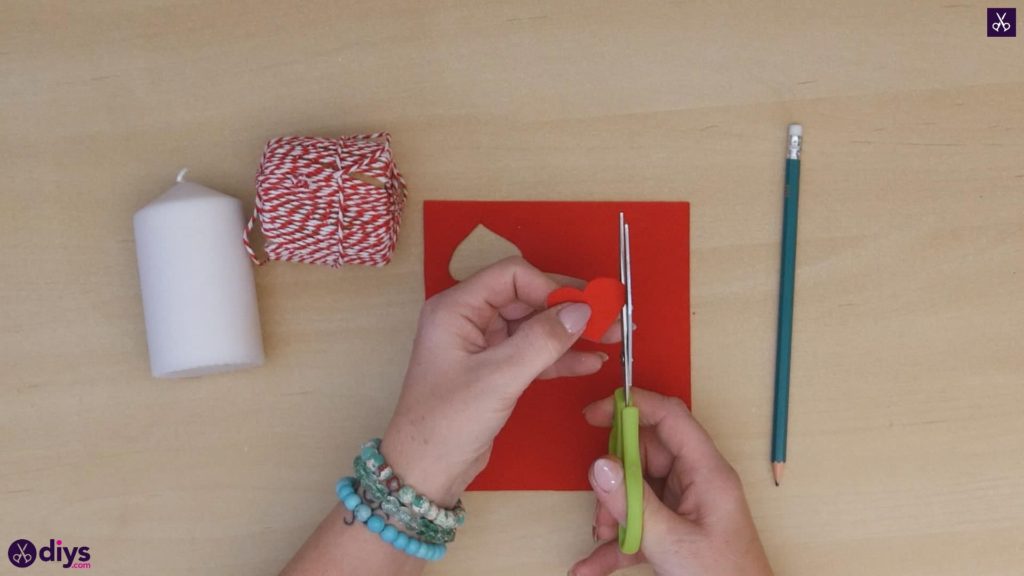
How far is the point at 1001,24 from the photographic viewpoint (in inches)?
28.9

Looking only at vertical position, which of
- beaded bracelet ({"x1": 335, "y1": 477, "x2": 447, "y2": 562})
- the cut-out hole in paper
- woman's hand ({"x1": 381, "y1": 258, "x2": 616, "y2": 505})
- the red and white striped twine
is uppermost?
the red and white striped twine

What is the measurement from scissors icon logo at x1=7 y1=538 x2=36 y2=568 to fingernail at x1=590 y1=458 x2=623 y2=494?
1.58ft

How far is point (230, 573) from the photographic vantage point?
71 centimetres

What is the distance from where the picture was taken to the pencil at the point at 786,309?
71 cm

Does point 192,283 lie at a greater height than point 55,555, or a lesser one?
greater

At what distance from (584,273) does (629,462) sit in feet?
0.58

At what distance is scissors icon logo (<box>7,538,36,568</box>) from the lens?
2.32ft

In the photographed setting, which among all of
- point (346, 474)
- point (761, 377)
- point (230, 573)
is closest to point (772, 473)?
point (761, 377)

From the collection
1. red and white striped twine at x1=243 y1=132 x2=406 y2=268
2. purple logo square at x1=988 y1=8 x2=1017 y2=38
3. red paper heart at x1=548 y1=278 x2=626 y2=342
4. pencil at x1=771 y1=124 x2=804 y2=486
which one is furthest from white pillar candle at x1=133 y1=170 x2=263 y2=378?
purple logo square at x1=988 y1=8 x2=1017 y2=38

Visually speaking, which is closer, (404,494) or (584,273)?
(404,494)

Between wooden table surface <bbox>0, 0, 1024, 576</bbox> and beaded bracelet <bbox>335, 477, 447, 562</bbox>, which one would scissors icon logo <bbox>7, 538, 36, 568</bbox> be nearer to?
wooden table surface <bbox>0, 0, 1024, 576</bbox>

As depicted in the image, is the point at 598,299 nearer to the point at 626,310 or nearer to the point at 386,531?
the point at 626,310

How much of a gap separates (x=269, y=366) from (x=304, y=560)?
0.17 metres

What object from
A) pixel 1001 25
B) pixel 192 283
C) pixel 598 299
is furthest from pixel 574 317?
pixel 1001 25
